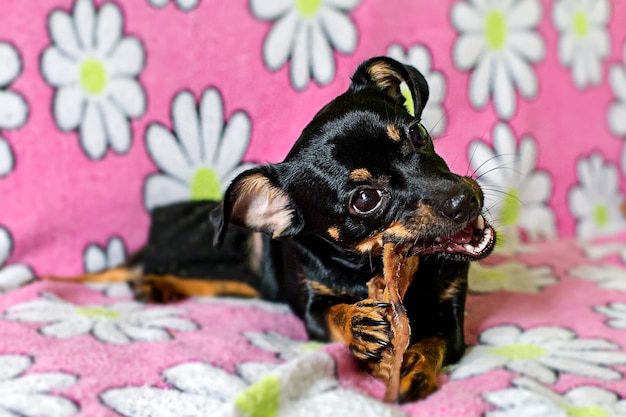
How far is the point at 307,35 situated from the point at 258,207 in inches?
17.6

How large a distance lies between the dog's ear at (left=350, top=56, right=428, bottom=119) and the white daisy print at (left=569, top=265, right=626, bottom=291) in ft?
2.29

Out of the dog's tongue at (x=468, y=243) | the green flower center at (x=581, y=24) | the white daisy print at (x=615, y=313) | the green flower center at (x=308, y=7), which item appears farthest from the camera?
the green flower center at (x=581, y=24)

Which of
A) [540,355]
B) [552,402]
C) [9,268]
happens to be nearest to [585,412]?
[552,402]

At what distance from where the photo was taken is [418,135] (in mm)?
1219

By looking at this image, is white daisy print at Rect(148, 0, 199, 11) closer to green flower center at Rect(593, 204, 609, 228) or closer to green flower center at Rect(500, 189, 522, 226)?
green flower center at Rect(500, 189, 522, 226)

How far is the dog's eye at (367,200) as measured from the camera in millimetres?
1172

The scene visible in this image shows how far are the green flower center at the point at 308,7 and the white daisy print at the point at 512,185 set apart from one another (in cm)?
47

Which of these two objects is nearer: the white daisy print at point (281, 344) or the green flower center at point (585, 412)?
the green flower center at point (585, 412)

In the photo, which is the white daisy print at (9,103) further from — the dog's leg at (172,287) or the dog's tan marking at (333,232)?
the dog's tan marking at (333,232)

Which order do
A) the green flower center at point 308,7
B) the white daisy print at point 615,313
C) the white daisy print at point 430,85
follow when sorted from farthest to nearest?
the green flower center at point 308,7, the white daisy print at point 615,313, the white daisy print at point 430,85

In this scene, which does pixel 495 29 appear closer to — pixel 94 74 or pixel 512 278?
pixel 512 278

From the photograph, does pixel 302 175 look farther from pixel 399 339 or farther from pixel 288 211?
pixel 399 339

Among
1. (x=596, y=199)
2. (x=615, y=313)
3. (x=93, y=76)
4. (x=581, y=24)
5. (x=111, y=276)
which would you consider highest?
(x=581, y=24)

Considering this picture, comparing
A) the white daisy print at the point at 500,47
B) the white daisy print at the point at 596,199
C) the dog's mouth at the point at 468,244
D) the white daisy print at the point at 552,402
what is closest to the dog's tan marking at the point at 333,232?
→ the dog's mouth at the point at 468,244
